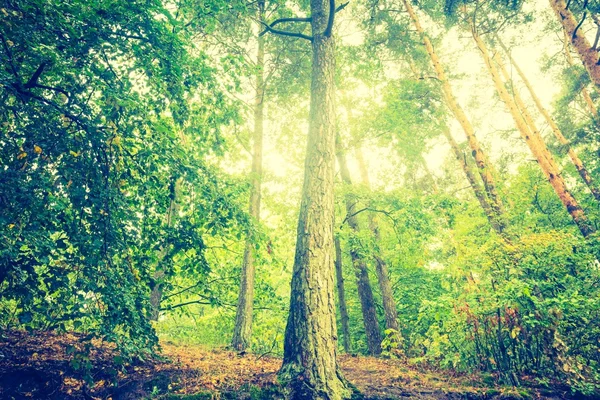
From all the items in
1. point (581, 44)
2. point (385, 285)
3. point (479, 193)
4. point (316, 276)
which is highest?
point (581, 44)

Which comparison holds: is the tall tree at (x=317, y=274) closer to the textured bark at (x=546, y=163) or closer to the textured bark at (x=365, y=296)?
the textured bark at (x=365, y=296)

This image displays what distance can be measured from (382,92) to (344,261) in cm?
797

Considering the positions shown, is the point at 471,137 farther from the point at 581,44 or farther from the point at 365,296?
the point at 365,296

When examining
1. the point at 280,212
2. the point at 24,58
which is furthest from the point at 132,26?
the point at 280,212

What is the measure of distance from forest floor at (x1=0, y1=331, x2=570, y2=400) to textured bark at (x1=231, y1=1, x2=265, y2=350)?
2198mm

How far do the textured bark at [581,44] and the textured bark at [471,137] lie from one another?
3.49 metres

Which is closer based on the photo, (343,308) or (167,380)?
(167,380)

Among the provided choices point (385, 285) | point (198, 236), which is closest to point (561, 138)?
point (385, 285)

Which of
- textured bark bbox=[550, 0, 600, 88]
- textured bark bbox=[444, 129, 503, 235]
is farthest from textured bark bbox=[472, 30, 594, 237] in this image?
textured bark bbox=[550, 0, 600, 88]

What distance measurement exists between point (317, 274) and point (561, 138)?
1555 cm

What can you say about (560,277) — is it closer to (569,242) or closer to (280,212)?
(569,242)

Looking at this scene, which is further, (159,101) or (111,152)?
(159,101)

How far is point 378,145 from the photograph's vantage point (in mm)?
10727

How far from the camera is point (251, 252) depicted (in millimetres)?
7199
